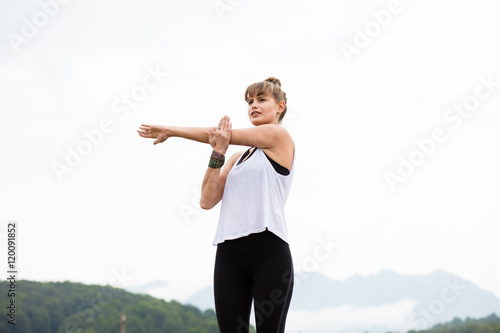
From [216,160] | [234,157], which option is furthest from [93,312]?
[216,160]

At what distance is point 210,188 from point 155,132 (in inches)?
18.4

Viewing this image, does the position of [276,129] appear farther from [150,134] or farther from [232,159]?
[150,134]

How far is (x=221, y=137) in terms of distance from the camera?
325cm

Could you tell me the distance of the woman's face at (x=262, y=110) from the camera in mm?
3520

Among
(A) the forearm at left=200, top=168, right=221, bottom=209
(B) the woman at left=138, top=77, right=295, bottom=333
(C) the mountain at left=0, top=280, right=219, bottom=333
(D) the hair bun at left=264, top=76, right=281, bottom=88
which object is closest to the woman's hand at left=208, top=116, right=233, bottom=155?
(B) the woman at left=138, top=77, right=295, bottom=333

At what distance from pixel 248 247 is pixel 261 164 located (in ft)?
1.63

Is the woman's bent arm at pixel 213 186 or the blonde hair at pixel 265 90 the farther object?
the blonde hair at pixel 265 90

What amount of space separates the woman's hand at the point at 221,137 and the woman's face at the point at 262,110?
11.9 inches

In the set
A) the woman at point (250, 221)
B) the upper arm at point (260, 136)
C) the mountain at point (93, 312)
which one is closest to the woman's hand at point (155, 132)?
the woman at point (250, 221)

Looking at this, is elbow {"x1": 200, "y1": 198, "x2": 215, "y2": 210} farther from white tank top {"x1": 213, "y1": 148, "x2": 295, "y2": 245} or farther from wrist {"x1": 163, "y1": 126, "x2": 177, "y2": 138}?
wrist {"x1": 163, "y1": 126, "x2": 177, "y2": 138}

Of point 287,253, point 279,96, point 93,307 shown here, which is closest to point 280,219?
point 287,253

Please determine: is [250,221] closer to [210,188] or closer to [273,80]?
[210,188]

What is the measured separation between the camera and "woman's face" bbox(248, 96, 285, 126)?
3.52 metres

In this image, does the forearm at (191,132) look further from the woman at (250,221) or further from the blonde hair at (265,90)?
the blonde hair at (265,90)
